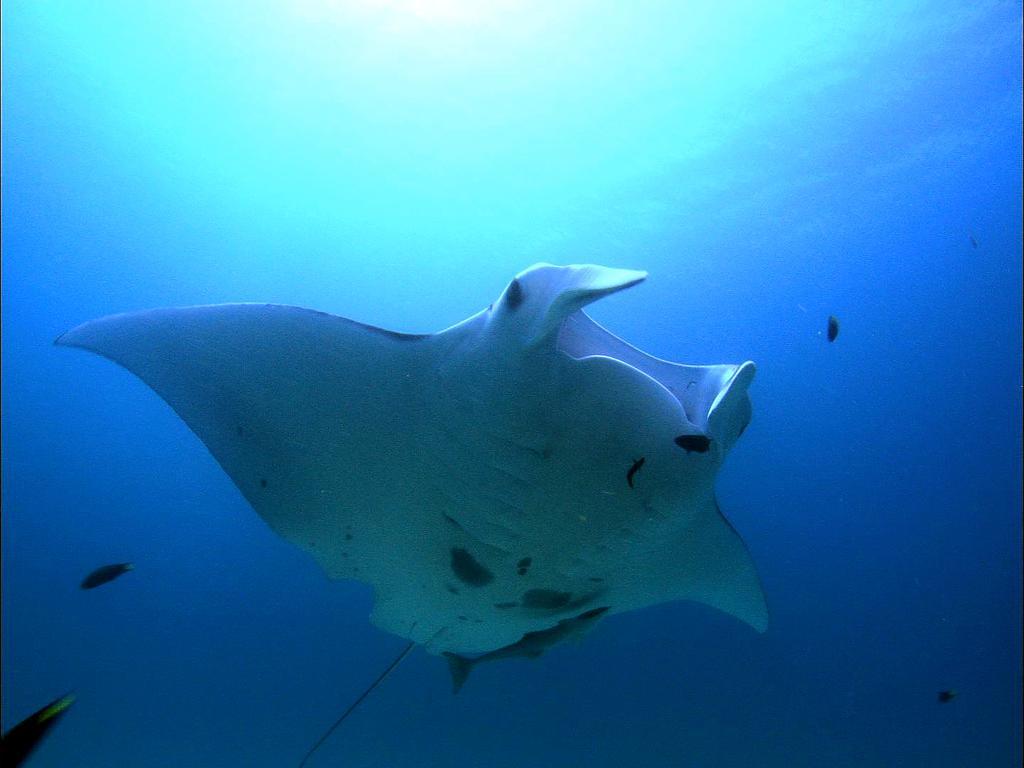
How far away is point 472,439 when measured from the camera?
1999mm

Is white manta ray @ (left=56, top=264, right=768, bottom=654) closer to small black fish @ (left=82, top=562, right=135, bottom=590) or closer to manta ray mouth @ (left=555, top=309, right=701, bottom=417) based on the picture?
manta ray mouth @ (left=555, top=309, right=701, bottom=417)

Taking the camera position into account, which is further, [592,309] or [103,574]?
[592,309]

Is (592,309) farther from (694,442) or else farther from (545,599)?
(694,442)

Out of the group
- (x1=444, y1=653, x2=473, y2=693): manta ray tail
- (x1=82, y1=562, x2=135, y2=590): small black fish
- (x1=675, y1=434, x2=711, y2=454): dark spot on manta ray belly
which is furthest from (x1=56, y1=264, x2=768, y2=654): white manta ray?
(x1=82, y1=562, x2=135, y2=590): small black fish

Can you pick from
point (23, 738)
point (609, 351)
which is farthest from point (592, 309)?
point (23, 738)

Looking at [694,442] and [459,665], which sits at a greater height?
[694,442]

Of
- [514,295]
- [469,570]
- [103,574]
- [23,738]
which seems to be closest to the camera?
[23,738]

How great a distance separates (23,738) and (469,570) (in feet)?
4.99

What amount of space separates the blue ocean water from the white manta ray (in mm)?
5707

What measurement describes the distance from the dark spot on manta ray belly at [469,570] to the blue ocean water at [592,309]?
578 centimetres

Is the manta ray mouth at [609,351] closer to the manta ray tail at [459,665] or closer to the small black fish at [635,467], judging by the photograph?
the small black fish at [635,467]

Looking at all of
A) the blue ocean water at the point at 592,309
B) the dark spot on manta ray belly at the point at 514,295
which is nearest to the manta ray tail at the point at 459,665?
the dark spot on manta ray belly at the point at 514,295

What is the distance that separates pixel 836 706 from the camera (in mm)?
7906

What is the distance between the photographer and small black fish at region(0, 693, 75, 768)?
3.63 feet
